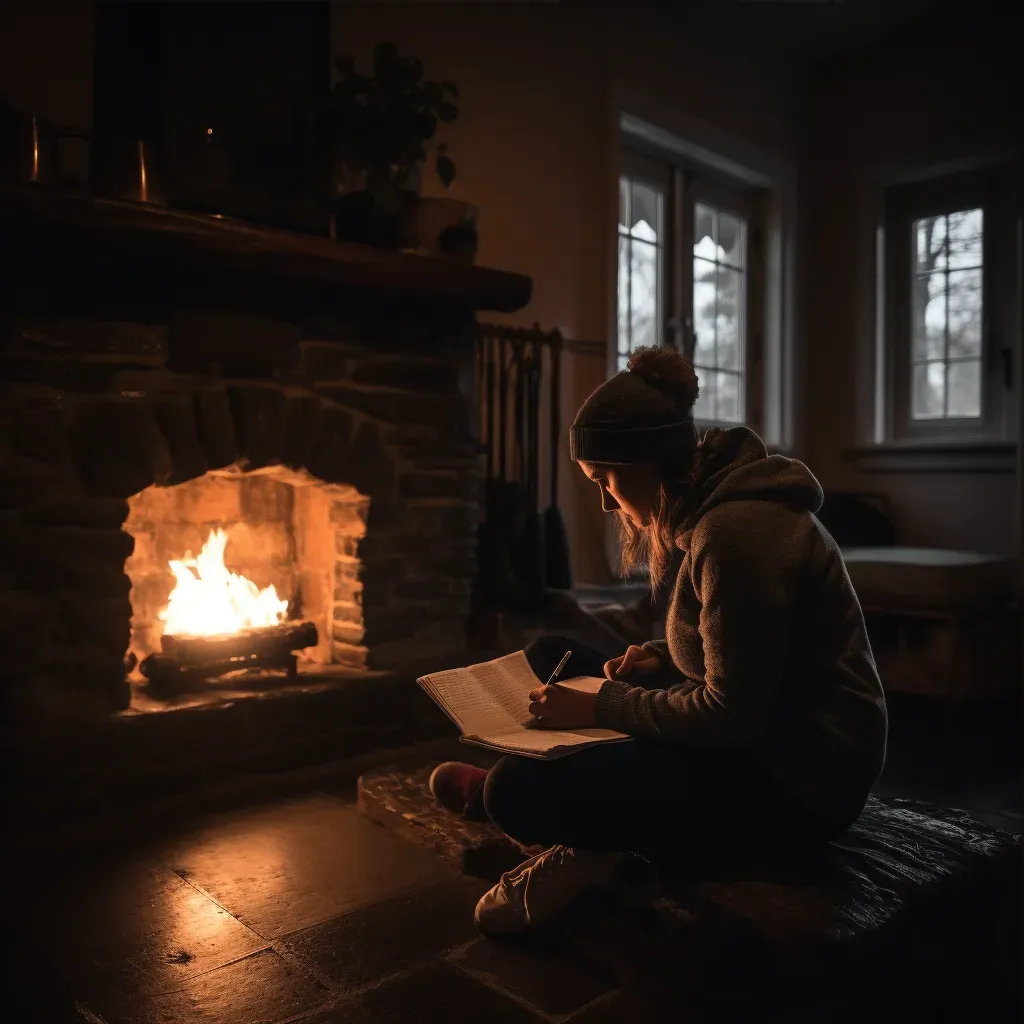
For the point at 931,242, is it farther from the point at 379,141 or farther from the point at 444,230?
the point at 379,141

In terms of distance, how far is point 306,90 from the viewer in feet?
8.04

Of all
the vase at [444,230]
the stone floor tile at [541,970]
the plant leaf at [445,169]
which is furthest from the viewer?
the plant leaf at [445,169]

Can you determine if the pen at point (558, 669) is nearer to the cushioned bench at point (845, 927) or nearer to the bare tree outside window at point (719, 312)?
the cushioned bench at point (845, 927)

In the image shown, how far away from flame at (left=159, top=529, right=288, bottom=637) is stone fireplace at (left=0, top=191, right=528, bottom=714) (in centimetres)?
4

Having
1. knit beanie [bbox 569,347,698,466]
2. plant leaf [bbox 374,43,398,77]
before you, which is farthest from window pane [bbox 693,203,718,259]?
knit beanie [bbox 569,347,698,466]

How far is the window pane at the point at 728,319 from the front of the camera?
455 cm

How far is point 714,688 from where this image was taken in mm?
1260

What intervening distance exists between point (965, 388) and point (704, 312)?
1252 mm

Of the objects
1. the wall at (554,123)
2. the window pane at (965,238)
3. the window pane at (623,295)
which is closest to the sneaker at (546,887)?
the wall at (554,123)

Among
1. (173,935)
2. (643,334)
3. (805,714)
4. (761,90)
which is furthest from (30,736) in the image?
(761,90)

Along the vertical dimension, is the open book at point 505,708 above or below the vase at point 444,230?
below

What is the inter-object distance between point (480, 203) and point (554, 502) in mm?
1087

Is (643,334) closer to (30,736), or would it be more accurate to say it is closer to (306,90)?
(306,90)

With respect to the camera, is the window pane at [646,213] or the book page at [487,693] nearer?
the book page at [487,693]
